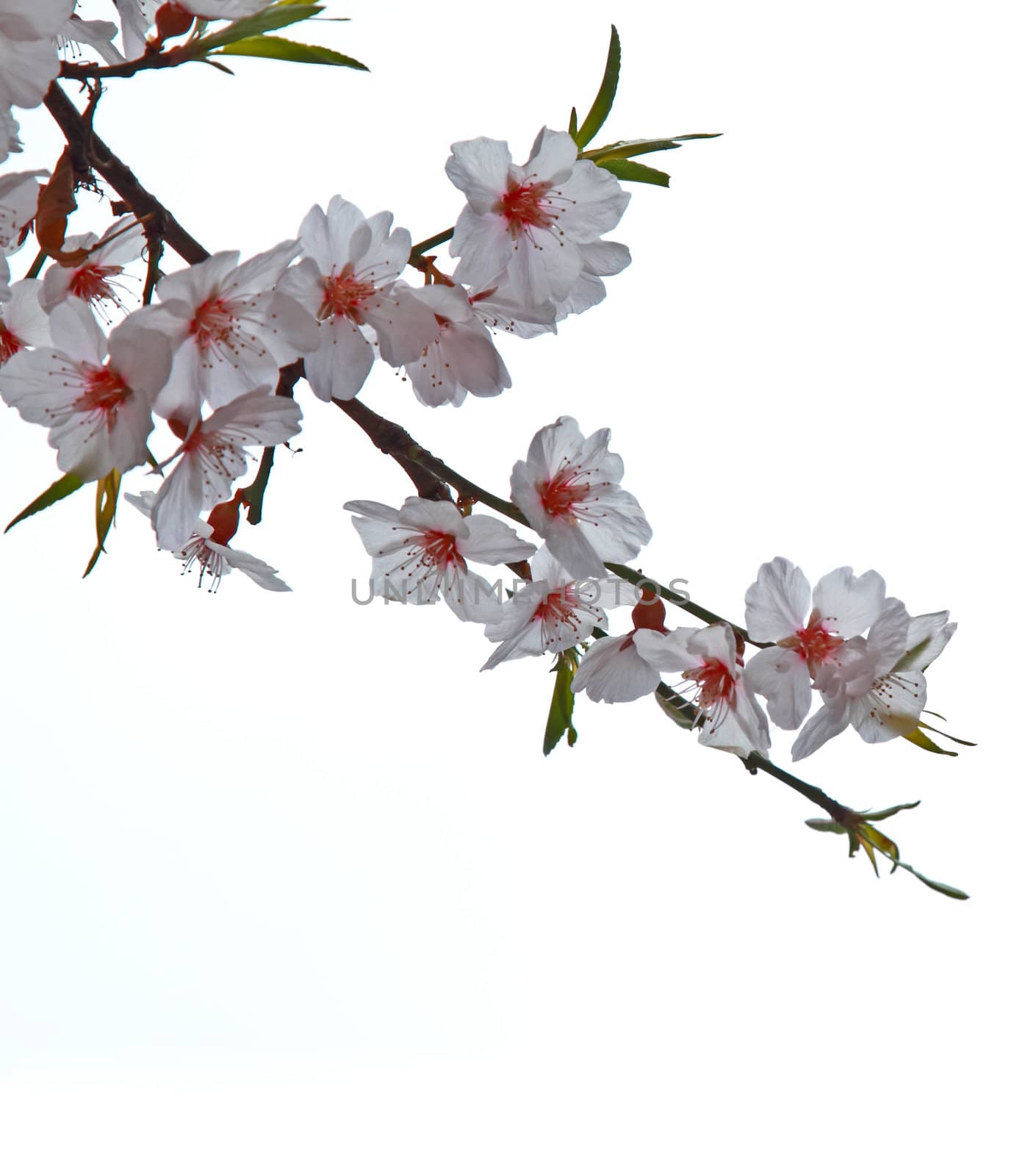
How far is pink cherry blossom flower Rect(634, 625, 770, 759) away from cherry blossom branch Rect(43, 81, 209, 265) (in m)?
0.40

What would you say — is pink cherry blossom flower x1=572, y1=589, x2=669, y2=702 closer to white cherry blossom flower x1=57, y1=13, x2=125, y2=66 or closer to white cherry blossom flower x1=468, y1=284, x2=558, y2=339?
white cherry blossom flower x1=468, y1=284, x2=558, y2=339

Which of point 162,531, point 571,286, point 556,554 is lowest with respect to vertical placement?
point 162,531

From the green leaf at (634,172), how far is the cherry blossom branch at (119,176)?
0.30 metres

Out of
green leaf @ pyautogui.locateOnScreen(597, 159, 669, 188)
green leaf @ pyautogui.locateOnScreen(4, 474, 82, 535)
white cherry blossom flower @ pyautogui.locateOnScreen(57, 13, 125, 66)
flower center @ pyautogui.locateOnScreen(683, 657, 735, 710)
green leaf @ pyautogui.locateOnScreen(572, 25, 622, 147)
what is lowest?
green leaf @ pyautogui.locateOnScreen(4, 474, 82, 535)

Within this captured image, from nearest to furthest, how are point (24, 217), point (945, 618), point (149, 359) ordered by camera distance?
point (149, 359)
point (24, 217)
point (945, 618)

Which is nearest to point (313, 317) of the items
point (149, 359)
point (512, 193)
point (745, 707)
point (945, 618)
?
point (149, 359)

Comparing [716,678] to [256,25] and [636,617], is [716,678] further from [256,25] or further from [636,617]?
[256,25]

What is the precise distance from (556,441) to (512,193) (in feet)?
0.57

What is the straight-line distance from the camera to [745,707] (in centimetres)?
80

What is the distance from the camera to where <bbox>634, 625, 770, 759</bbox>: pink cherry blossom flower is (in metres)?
0.78

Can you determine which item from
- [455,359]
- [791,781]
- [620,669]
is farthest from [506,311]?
[791,781]

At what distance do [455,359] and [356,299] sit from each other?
0.09m

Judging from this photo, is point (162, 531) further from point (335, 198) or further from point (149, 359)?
point (335, 198)

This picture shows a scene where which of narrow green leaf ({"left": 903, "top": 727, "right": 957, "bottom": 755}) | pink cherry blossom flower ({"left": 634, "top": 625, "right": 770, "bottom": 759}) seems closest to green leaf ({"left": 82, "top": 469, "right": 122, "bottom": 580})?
pink cherry blossom flower ({"left": 634, "top": 625, "right": 770, "bottom": 759})
